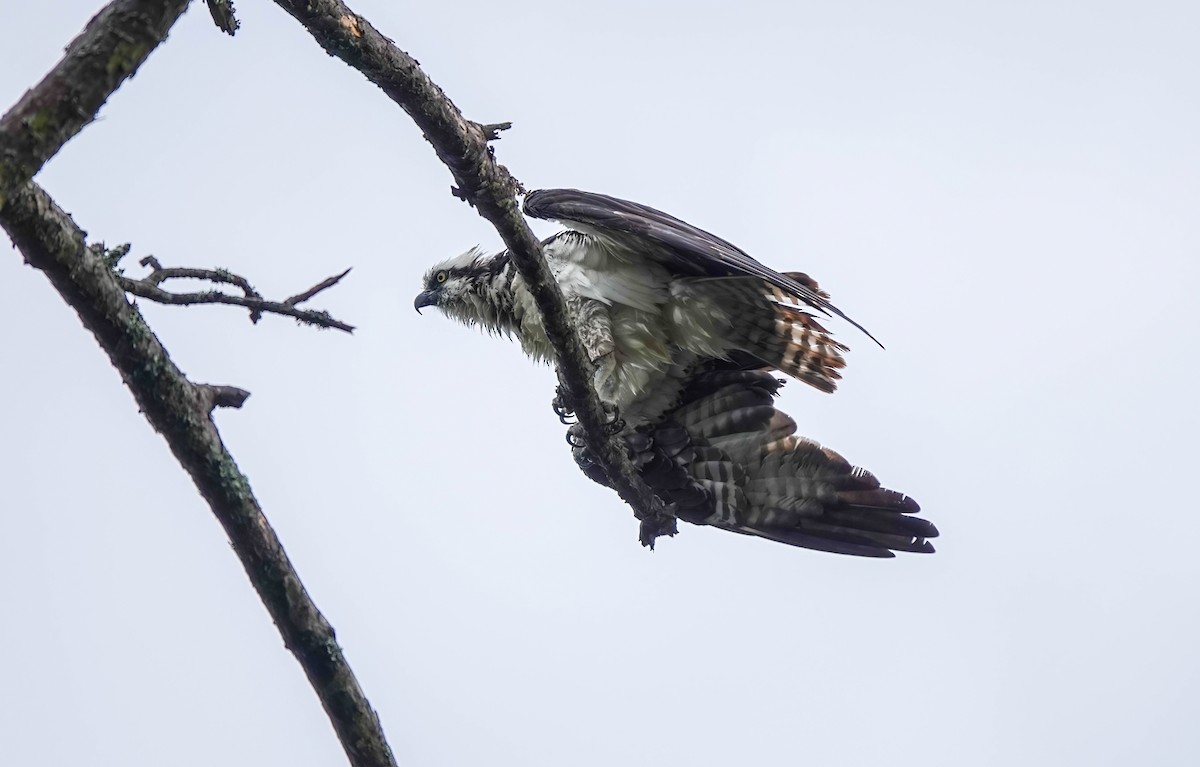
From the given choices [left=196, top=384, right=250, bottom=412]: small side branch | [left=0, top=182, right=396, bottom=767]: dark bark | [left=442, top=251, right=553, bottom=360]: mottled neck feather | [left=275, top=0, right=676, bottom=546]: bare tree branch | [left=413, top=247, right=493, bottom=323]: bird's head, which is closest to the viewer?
[left=0, top=182, right=396, bottom=767]: dark bark

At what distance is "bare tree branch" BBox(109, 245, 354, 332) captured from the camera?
3852mm

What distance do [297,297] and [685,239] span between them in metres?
2.57

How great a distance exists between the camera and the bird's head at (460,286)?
7.41m

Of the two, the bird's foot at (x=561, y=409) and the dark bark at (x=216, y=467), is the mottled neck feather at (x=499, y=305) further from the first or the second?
the dark bark at (x=216, y=467)

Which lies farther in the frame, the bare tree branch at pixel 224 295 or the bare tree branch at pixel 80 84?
the bare tree branch at pixel 224 295

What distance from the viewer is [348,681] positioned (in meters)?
3.24

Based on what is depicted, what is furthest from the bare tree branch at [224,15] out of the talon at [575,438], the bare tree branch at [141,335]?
the talon at [575,438]

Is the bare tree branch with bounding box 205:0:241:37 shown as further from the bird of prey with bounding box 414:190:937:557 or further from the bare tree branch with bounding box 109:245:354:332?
the bird of prey with bounding box 414:190:937:557

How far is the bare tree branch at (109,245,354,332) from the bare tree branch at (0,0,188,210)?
3.89 ft

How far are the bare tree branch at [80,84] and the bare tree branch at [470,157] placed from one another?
1.31 meters

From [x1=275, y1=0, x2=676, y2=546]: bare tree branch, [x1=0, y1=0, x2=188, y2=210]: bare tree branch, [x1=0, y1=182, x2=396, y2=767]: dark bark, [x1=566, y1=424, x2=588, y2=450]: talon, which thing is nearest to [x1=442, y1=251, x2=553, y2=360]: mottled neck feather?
[x1=566, y1=424, x2=588, y2=450]: talon

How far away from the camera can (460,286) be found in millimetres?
7484

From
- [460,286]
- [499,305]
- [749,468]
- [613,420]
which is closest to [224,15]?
[613,420]

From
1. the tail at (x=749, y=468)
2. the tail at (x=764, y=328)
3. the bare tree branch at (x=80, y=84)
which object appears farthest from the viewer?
the tail at (x=749, y=468)
